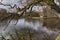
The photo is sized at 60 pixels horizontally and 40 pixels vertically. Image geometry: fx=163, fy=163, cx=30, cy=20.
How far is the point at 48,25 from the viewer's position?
1386 mm

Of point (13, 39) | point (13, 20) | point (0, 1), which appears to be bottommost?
point (13, 39)

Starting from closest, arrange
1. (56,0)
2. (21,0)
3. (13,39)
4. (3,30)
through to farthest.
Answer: (13,39)
(3,30)
(56,0)
(21,0)

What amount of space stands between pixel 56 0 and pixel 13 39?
53 cm

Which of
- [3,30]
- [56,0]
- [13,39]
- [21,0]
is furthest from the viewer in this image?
[21,0]

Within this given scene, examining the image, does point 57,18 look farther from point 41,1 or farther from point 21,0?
point 21,0

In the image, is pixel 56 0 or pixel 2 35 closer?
→ pixel 2 35

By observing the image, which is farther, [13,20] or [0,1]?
[0,1]

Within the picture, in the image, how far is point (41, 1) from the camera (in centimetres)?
145

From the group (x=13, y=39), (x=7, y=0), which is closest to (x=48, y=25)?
(x=13, y=39)

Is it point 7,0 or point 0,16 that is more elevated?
point 7,0

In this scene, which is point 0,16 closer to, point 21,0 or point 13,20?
point 13,20

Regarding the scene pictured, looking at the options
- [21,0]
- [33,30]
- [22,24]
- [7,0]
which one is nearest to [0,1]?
[7,0]

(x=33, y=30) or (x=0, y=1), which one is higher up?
(x=0, y=1)

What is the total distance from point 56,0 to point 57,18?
0.52ft
